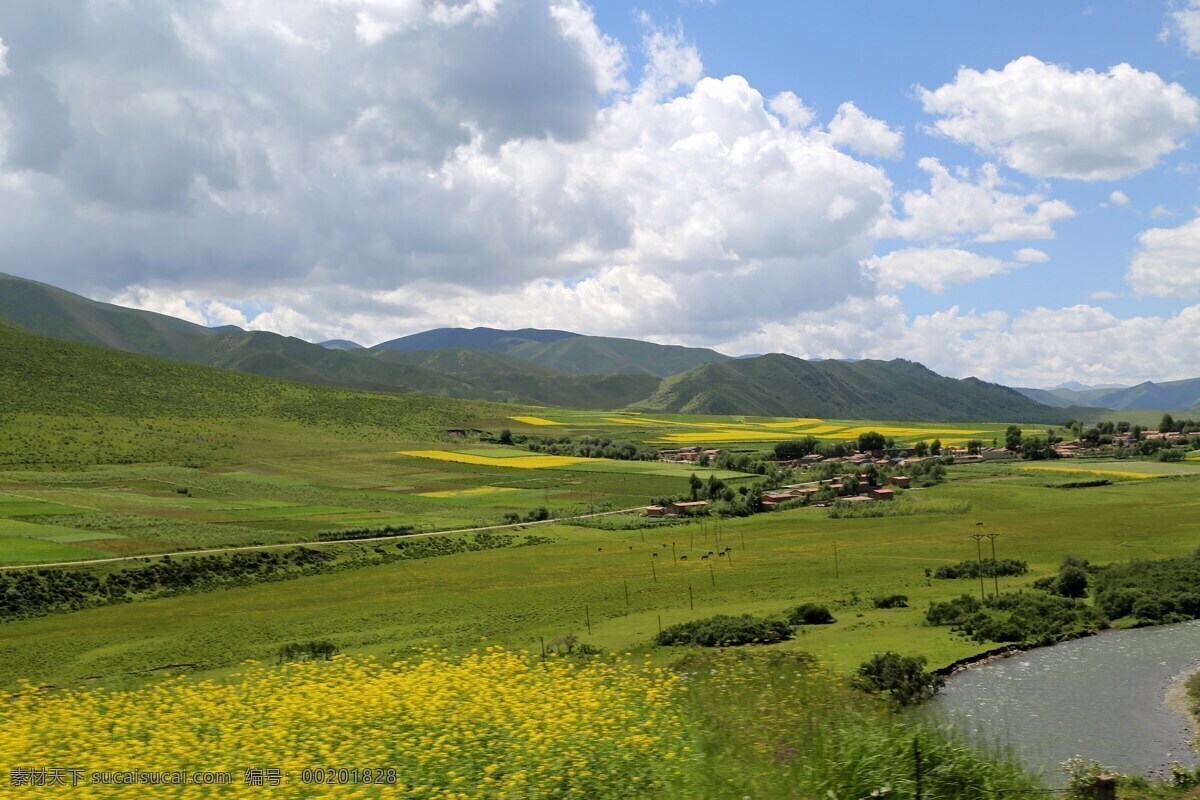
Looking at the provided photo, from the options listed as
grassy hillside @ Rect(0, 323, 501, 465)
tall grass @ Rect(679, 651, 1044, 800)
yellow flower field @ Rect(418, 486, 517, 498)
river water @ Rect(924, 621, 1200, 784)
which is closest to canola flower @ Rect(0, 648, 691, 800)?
tall grass @ Rect(679, 651, 1044, 800)

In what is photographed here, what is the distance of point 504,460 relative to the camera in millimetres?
163125

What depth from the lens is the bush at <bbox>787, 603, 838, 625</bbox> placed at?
4656cm

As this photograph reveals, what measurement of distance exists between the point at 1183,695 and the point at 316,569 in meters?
61.5

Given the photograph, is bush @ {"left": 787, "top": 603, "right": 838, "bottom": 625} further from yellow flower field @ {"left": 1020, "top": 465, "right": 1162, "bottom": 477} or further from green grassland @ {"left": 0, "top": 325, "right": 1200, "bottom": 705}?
yellow flower field @ {"left": 1020, "top": 465, "right": 1162, "bottom": 477}

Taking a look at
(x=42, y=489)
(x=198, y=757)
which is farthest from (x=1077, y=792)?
(x=42, y=489)

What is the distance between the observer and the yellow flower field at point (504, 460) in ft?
516

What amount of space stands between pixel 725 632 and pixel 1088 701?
15938 mm

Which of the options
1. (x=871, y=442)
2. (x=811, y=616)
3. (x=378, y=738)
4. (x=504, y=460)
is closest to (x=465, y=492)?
(x=504, y=460)

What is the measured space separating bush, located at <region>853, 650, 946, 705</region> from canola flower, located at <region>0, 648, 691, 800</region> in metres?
18.3

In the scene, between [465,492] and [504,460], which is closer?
[465,492]

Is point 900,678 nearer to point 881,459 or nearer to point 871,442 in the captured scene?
point 881,459

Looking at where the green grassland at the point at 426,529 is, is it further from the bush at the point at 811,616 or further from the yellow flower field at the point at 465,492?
the bush at the point at 811,616

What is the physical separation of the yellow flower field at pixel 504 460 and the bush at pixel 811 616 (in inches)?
→ 4294

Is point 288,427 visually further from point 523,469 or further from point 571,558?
point 571,558
